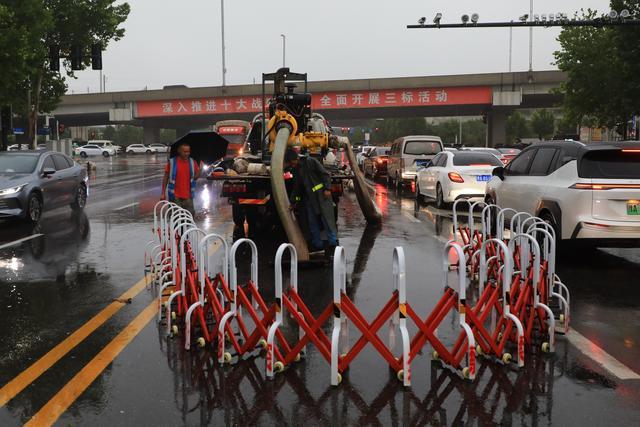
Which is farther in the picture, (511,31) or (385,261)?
(511,31)

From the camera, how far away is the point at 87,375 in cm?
498

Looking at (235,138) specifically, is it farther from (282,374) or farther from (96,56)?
(282,374)

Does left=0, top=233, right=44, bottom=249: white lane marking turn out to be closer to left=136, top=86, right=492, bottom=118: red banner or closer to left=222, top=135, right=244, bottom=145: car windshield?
left=222, top=135, right=244, bottom=145: car windshield

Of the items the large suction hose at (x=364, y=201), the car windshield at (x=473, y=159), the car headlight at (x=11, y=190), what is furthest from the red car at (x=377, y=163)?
the car headlight at (x=11, y=190)

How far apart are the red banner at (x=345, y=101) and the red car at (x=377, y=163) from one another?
79.6 feet

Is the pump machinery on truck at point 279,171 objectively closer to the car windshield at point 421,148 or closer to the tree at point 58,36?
the car windshield at point 421,148

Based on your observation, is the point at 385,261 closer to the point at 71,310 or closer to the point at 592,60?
the point at 71,310

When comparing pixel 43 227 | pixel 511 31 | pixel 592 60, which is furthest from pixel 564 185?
pixel 511 31

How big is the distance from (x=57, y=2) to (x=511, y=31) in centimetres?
6537

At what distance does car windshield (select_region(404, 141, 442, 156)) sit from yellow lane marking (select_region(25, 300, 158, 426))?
17.7m

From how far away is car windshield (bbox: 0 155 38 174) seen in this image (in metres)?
14.5

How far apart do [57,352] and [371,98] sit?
183 feet

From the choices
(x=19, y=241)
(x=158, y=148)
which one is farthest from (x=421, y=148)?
(x=158, y=148)

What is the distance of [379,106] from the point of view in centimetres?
6016
